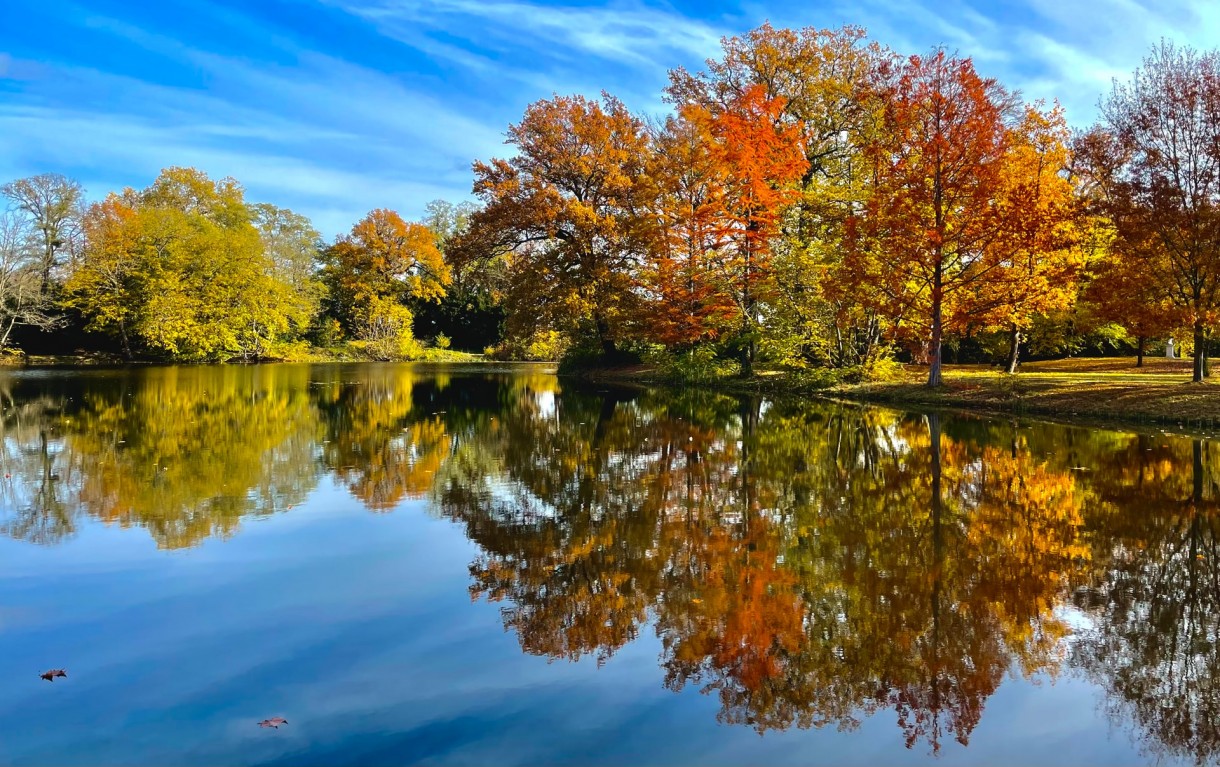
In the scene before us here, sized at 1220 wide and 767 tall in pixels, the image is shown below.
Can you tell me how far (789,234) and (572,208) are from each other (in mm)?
8940

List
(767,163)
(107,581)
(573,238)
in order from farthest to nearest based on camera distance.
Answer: (573,238), (767,163), (107,581)

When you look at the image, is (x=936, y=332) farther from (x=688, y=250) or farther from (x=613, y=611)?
(x=613, y=611)

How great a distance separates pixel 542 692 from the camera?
155 inches

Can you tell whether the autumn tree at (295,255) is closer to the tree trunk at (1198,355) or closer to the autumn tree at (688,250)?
the autumn tree at (688,250)

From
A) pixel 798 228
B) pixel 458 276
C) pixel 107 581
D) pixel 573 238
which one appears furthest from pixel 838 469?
Result: pixel 458 276

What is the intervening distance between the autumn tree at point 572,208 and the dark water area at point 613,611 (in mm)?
22252

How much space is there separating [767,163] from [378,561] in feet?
72.0

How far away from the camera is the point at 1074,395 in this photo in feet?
56.1

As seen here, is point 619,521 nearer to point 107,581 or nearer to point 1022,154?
point 107,581

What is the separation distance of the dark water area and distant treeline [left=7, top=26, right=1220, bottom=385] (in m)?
9.78

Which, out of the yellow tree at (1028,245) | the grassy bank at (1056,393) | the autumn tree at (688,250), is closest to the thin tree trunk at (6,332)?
the autumn tree at (688,250)

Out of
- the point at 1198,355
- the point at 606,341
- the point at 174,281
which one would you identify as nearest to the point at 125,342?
the point at 174,281

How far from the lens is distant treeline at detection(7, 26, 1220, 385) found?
17.3 metres

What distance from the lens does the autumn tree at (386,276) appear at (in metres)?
57.5
